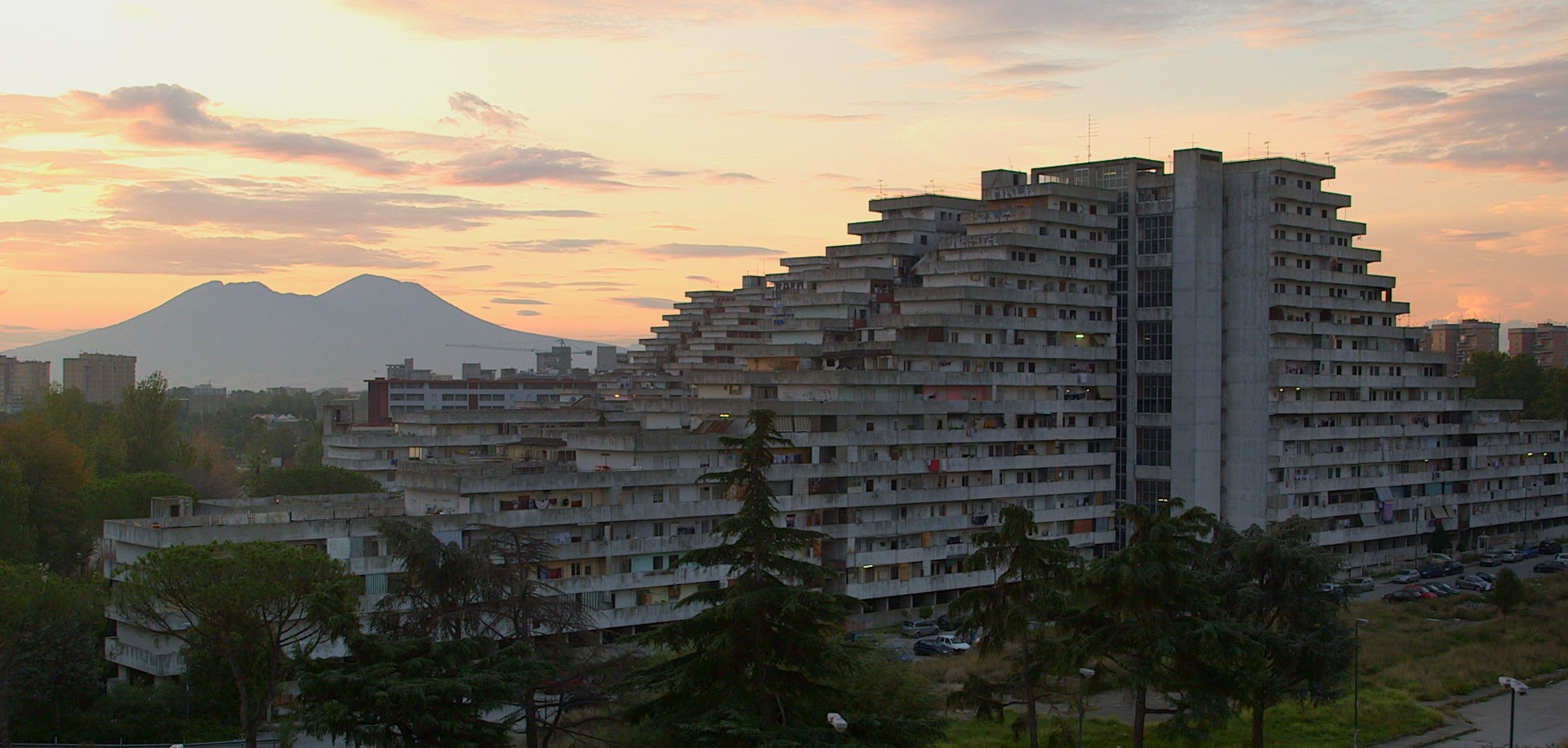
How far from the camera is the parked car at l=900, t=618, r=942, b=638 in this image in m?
64.9

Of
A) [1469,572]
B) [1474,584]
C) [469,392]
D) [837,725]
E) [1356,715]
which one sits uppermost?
[469,392]

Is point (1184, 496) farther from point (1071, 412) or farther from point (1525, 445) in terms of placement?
point (1525, 445)

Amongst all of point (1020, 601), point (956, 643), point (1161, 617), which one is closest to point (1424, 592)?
point (956, 643)

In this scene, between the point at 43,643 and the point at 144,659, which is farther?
the point at 144,659

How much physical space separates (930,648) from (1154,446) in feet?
84.8

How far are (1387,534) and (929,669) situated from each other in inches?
1675

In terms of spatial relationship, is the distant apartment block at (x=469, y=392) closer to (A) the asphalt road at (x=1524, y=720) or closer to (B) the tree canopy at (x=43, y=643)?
(B) the tree canopy at (x=43, y=643)

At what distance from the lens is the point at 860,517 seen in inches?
2714

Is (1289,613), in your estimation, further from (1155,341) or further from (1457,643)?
(1155,341)

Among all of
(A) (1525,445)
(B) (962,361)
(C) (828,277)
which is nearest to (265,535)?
(B) (962,361)

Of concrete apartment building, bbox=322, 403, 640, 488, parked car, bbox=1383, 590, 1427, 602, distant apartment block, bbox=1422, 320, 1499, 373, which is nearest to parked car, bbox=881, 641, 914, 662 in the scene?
parked car, bbox=1383, 590, 1427, 602

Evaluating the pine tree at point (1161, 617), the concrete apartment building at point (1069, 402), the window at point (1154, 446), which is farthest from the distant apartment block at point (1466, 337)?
the pine tree at point (1161, 617)

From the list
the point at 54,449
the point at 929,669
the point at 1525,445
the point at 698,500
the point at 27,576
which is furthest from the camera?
the point at 1525,445

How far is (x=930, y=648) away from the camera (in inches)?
2389
